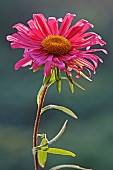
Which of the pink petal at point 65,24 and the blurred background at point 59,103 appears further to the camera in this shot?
the blurred background at point 59,103

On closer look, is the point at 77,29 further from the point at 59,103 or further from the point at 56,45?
the point at 59,103

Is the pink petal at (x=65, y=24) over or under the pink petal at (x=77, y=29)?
over

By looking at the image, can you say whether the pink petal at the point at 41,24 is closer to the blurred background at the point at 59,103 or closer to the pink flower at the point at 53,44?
the pink flower at the point at 53,44

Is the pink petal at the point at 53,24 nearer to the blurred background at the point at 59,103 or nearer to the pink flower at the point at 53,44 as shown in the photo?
the pink flower at the point at 53,44

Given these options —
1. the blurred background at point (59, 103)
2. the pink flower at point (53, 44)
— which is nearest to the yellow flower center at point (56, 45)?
the pink flower at point (53, 44)

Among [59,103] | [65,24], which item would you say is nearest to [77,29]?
[65,24]

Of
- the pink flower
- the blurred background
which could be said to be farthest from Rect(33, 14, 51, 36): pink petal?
the blurred background
